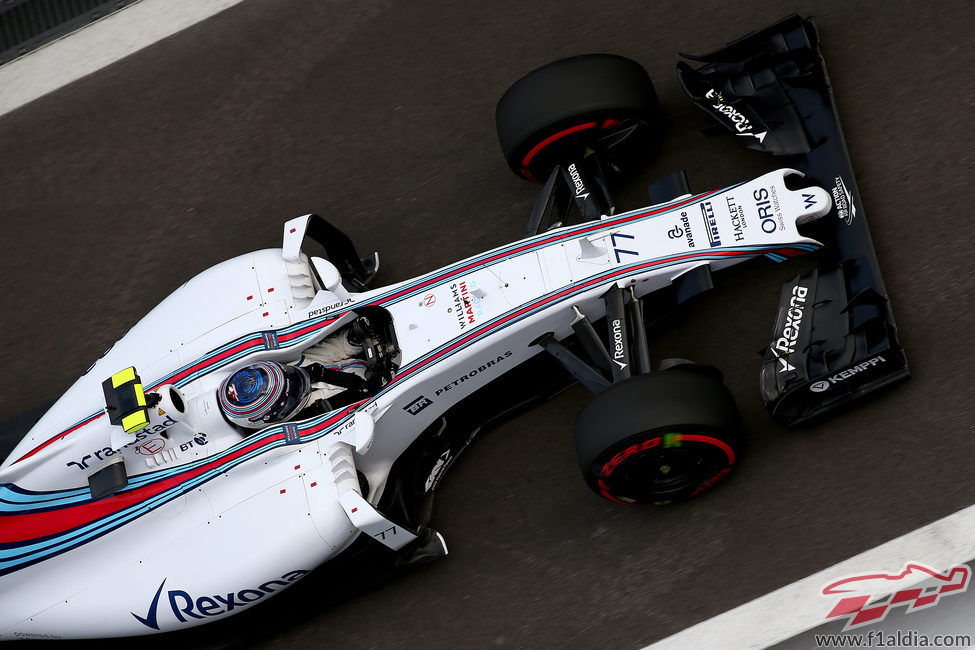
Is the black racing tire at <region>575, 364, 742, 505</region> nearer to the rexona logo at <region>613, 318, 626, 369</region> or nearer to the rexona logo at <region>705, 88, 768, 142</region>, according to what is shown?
the rexona logo at <region>613, 318, 626, 369</region>

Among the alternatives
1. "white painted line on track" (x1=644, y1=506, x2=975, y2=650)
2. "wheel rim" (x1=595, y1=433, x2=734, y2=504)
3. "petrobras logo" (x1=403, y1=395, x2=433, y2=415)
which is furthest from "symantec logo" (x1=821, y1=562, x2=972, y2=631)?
"petrobras logo" (x1=403, y1=395, x2=433, y2=415)

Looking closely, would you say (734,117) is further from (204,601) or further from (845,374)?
(204,601)

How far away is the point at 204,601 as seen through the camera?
4.49 metres

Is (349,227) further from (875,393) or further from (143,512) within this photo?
(875,393)

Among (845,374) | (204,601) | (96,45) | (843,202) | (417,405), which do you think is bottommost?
(204,601)

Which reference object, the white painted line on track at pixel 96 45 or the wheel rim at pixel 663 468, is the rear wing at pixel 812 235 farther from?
the white painted line on track at pixel 96 45

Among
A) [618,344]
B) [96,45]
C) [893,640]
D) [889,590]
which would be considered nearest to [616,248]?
[618,344]

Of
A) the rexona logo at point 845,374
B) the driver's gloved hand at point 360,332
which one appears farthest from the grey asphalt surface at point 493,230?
the driver's gloved hand at point 360,332

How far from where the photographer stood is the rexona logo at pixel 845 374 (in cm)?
416

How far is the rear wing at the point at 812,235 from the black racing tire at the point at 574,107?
0.94 ft

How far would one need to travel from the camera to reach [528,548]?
478 centimetres

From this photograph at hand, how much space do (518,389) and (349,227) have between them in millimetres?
1552

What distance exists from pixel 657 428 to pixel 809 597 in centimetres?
114

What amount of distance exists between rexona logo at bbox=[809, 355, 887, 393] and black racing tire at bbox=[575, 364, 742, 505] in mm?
410
